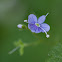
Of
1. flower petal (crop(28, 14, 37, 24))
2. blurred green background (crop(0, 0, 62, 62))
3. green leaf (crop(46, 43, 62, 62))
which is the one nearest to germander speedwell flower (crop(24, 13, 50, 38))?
flower petal (crop(28, 14, 37, 24))

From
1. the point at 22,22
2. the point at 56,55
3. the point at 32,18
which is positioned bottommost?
the point at 56,55

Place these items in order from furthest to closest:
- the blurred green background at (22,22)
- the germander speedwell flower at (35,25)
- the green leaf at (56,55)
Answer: the blurred green background at (22,22) < the germander speedwell flower at (35,25) < the green leaf at (56,55)

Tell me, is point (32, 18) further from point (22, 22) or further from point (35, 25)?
point (22, 22)

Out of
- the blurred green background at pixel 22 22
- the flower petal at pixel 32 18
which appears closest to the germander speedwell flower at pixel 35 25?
the flower petal at pixel 32 18

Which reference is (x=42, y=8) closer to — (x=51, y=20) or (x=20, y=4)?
(x=51, y=20)

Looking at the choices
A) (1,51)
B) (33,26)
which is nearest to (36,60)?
(1,51)

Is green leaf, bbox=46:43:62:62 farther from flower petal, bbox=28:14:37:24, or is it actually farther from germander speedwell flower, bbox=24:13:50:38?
flower petal, bbox=28:14:37:24

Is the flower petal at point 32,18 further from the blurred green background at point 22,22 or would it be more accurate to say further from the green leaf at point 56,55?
the blurred green background at point 22,22

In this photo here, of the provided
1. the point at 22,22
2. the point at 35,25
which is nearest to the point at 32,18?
the point at 35,25
